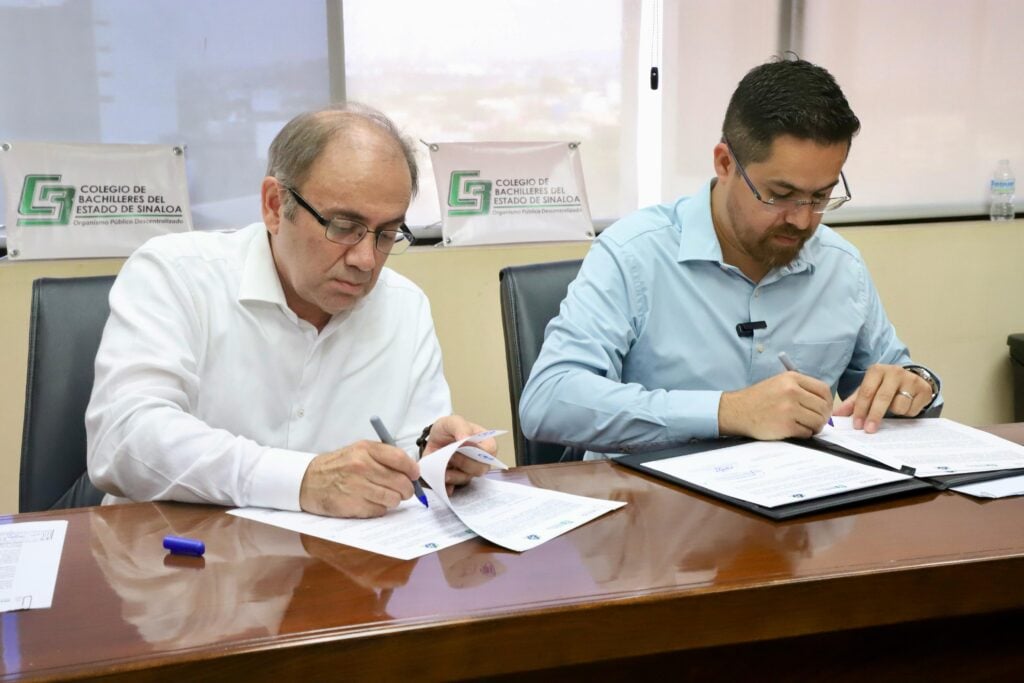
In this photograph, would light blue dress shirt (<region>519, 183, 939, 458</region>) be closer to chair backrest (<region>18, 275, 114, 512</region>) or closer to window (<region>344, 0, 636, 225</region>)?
chair backrest (<region>18, 275, 114, 512</region>)

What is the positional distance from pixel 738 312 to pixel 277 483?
108cm

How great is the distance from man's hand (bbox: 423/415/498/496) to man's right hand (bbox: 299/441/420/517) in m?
0.09

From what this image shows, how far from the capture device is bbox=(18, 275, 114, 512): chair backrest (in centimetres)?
168

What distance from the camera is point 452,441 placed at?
1491mm

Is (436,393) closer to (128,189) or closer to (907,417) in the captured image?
(907,417)

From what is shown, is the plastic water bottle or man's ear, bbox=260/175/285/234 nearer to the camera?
man's ear, bbox=260/175/285/234

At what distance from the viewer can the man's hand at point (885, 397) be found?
68.0 inches

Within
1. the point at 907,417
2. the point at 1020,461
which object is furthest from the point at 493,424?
the point at 1020,461

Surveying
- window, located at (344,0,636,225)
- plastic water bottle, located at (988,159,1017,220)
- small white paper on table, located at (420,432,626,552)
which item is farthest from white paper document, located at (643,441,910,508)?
plastic water bottle, located at (988,159,1017,220)

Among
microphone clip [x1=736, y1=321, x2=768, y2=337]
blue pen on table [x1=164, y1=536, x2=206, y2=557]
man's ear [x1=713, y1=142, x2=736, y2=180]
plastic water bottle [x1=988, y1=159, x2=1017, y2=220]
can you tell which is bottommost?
blue pen on table [x1=164, y1=536, x2=206, y2=557]

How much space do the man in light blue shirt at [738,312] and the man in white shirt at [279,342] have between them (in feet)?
0.97

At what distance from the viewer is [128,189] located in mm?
2951

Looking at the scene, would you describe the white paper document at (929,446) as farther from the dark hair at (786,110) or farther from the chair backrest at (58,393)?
the chair backrest at (58,393)

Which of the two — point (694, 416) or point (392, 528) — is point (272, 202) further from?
point (694, 416)
